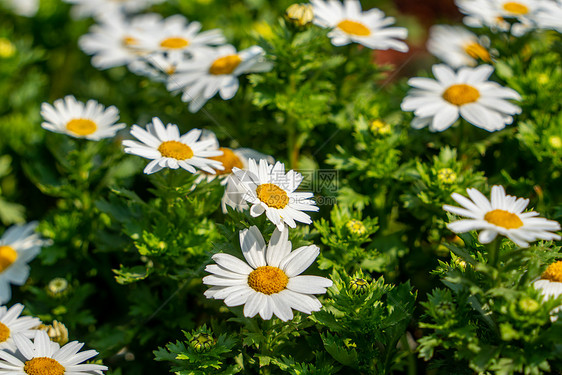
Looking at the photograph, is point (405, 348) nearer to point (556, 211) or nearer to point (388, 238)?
point (388, 238)

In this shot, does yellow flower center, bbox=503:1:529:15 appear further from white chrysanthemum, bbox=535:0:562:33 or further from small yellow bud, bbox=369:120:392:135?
small yellow bud, bbox=369:120:392:135

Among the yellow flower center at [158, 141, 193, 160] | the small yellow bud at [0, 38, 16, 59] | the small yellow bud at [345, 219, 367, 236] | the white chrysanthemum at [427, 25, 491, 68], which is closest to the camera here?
the yellow flower center at [158, 141, 193, 160]

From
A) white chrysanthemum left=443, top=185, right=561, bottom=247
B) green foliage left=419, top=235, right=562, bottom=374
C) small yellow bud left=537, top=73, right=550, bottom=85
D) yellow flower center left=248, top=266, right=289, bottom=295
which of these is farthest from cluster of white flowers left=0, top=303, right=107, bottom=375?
small yellow bud left=537, top=73, right=550, bottom=85

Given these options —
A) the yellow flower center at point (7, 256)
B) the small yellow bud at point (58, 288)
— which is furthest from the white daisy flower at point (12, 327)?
the yellow flower center at point (7, 256)

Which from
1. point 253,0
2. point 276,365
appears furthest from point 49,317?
point 253,0

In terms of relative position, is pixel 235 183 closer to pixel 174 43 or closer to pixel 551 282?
pixel 551 282

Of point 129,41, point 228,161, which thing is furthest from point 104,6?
point 228,161
